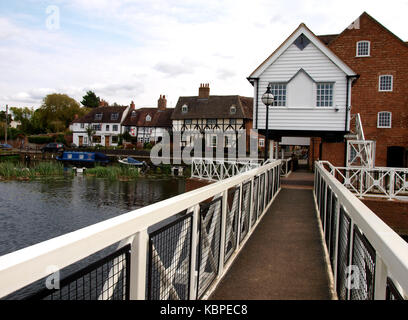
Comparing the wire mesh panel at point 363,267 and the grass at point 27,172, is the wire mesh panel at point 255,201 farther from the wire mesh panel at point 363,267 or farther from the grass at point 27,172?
the grass at point 27,172

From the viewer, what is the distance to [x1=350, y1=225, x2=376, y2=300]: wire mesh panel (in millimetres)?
2465

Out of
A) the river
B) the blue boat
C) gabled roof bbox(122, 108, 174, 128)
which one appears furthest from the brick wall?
gabled roof bbox(122, 108, 174, 128)

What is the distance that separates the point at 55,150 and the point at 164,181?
3288 cm

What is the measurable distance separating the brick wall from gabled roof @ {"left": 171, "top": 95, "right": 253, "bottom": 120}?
26466 mm

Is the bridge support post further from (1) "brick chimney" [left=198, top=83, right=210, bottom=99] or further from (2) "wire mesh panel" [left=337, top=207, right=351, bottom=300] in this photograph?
(1) "brick chimney" [left=198, top=83, right=210, bottom=99]

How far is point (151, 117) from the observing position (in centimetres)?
6600

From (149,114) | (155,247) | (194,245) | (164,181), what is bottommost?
(164,181)

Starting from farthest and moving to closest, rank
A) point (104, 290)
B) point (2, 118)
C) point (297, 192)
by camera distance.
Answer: point (2, 118) → point (297, 192) → point (104, 290)

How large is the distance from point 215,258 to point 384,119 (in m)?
24.8

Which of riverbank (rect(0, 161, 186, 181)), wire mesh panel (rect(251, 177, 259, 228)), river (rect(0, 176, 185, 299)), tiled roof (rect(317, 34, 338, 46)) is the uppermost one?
tiled roof (rect(317, 34, 338, 46))

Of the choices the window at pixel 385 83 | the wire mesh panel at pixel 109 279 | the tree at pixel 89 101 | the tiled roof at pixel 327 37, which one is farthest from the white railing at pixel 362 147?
the tree at pixel 89 101
